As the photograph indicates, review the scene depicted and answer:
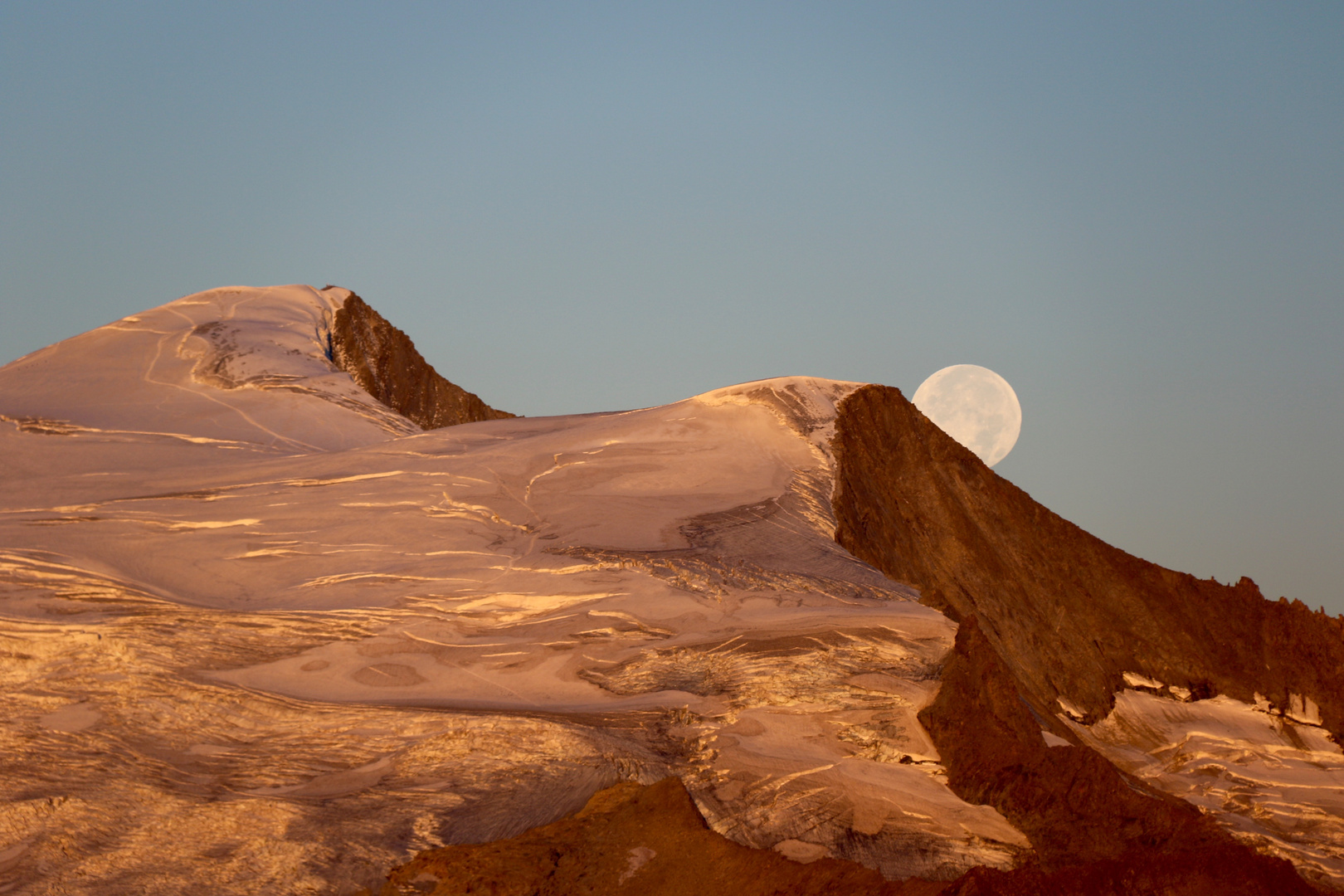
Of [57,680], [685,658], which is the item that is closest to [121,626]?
[57,680]

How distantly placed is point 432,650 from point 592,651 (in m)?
1.41

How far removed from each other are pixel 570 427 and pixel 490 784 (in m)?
8.21

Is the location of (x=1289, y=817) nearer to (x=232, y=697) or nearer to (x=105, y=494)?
(x=232, y=697)

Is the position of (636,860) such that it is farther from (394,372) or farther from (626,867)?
(394,372)

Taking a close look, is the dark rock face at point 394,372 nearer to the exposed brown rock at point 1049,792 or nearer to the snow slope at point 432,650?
the snow slope at point 432,650

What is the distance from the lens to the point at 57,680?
25.4 feet

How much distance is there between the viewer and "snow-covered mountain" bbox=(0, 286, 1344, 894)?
6.62m

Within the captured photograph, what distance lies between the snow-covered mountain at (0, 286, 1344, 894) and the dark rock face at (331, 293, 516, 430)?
7.03 metres

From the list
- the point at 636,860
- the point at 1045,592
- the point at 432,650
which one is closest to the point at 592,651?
the point at 432,650

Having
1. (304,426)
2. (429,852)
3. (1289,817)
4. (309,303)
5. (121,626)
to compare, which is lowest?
(1289,817)

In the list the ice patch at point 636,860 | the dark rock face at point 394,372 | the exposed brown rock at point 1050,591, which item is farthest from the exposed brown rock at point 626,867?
the dark rock face at point 394,372

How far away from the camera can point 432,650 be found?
29.3 feet

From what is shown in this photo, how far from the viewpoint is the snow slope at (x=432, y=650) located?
639cm

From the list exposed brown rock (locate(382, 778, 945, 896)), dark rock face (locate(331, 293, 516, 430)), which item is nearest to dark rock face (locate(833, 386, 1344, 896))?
exposed brown rock (locate(382, 778, 945, 896))
